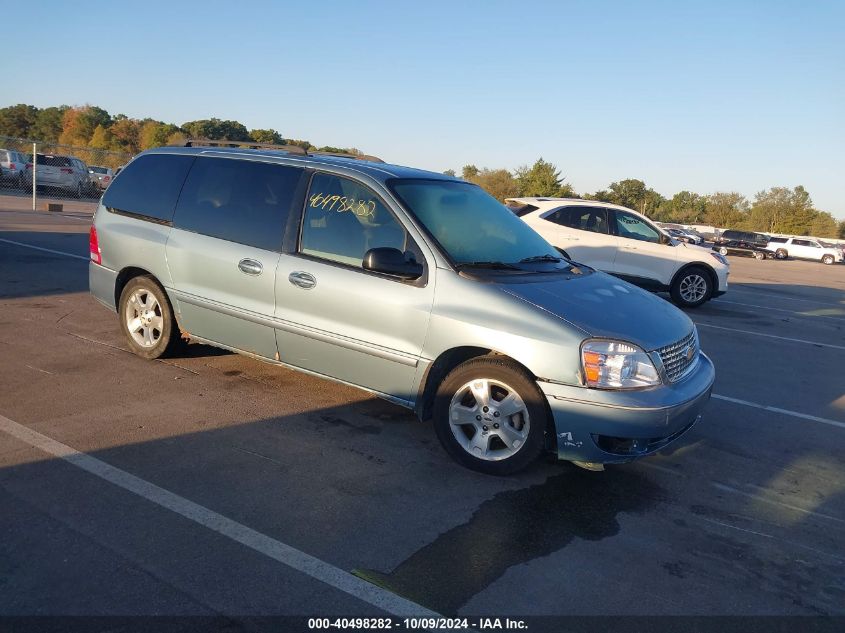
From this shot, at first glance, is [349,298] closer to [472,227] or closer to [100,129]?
[472,227]

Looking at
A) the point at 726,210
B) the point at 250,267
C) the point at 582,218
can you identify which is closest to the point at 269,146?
the point at 250,267

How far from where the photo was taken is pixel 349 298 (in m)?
4.73

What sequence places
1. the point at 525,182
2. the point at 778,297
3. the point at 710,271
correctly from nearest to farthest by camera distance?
the point at 710,271 → the point at 778,297 → the point at 525,182

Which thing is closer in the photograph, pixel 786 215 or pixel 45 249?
pixel 45 249

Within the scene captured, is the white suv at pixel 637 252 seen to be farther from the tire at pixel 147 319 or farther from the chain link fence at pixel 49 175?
the chain link fence at pixel 49 175

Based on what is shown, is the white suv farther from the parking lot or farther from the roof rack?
the roof rack

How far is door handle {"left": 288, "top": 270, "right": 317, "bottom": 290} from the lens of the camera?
16.1 feet

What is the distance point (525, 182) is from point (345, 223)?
5709cm

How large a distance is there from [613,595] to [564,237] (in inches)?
426

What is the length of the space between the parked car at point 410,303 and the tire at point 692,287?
8566 mm

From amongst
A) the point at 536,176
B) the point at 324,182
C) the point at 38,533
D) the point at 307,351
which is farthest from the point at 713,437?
the point at 536,176

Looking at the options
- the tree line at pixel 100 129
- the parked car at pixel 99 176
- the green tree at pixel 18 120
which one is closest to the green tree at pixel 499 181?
the tree line at pixel 100 129

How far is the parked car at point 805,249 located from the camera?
46750 millimetres

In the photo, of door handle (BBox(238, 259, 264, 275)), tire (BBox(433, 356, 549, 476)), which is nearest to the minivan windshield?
tire (BBox(433, 356, 549, 476))
